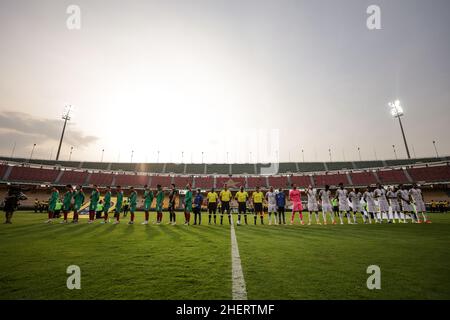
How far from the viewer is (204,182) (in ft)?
193

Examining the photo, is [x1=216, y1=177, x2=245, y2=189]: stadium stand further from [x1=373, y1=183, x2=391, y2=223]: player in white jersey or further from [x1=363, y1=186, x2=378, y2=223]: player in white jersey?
[x1=373, y1=183, x2=391, y2=223]: player in white jersey

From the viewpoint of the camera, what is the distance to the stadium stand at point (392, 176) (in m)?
47.6

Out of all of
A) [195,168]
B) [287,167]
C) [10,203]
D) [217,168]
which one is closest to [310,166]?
[287,167]

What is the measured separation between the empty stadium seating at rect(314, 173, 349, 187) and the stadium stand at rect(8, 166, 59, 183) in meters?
64.7

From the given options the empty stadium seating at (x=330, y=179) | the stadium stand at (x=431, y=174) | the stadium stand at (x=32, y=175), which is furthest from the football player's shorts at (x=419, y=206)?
the stadium stand at (x=32, y=175)

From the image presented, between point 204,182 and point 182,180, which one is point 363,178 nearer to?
point 204,182

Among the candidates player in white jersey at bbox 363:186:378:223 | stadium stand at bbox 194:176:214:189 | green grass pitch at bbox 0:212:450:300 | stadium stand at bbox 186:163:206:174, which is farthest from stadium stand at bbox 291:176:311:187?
green grass pitch at bbox 0:212:450:300

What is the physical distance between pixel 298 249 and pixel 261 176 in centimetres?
5521

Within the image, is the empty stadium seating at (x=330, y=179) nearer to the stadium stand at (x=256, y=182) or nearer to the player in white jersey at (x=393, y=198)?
the stadium stand at (x=256, y=182)

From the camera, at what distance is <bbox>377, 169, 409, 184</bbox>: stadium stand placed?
47638 mm

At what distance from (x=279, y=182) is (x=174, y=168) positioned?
33.0 metres
